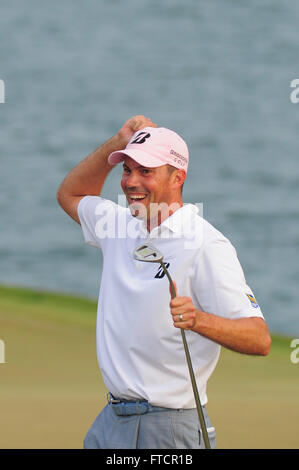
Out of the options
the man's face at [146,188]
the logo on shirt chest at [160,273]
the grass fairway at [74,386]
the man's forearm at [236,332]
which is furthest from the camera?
the grass fairway at [74,386]

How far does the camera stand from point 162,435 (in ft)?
11.2

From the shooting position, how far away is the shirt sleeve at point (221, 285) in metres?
3.21

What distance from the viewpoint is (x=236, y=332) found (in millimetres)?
3121

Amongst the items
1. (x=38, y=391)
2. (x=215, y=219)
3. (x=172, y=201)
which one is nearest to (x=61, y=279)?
(x=215, y=219)

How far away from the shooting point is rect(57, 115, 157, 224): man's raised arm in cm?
395

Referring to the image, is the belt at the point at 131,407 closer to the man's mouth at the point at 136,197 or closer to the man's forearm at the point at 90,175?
the man's mouth at the point at 136,197

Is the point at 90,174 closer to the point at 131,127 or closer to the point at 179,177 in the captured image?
the point at 131,127

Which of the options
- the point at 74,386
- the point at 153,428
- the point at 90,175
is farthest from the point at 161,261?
the point at 74,386

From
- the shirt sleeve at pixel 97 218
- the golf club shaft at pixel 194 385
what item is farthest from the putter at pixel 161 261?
the shirt sleeve at pixel 97 218

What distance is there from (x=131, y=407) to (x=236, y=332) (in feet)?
1.73

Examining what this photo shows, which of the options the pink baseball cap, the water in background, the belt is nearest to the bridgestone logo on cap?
the pink baseball cap

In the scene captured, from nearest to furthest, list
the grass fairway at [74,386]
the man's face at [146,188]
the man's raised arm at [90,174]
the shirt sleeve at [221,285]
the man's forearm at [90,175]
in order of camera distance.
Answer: the shirt sleeve at [221,285] → the man's face at [146,188] → the man's raised arm at [90,174] → the man's forearm at [90,175] → the grass fairway at [74,386]

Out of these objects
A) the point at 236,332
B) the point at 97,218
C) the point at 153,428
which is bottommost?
the point at 153,428

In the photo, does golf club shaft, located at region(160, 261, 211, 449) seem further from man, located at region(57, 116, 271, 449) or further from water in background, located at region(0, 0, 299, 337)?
water in background, located at region(0, 0, 299, 337)
